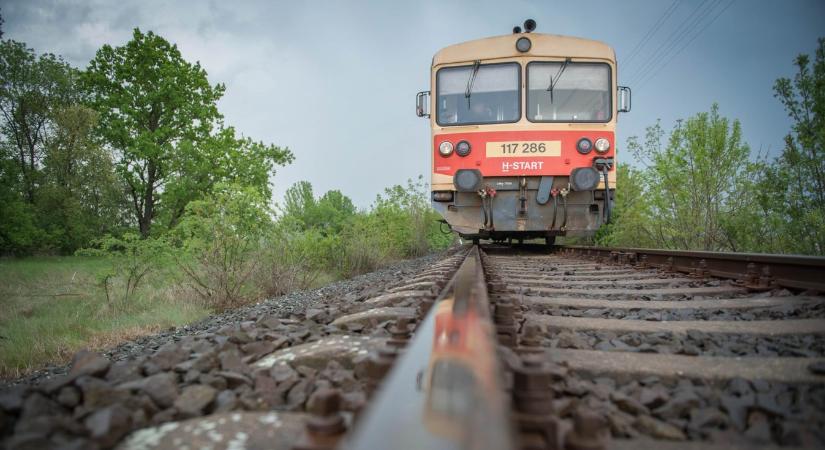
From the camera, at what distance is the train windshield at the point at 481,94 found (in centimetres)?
705

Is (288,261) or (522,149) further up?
(522,149)

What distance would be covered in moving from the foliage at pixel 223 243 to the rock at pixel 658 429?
5.78 metres

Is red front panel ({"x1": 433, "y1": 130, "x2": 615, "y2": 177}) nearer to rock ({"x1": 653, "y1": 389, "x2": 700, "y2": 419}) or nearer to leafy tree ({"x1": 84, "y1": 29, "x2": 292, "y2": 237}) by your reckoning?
rock ({"x1": 653, "y1": 389, "x2": 700, "y2": 419})

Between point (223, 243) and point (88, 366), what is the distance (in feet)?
17.2

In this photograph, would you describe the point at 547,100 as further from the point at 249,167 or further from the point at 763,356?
the point at 249,167

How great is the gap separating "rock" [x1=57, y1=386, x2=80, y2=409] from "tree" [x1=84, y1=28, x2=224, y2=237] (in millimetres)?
20457

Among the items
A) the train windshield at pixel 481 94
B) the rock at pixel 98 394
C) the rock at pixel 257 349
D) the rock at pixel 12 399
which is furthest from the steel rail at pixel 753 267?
the rock at pixel 12 399

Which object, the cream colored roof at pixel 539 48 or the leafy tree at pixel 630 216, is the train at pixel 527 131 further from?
the leafy tree at pixel 630 216

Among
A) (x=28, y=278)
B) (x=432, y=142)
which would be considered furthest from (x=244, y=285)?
(x=28, y=278)

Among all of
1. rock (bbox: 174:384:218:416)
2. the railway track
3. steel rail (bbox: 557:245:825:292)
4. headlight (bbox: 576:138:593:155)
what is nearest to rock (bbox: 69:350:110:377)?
the railway track

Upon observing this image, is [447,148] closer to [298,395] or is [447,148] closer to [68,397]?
[298,395]

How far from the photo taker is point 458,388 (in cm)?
70

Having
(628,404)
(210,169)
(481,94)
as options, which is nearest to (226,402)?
(628,404)

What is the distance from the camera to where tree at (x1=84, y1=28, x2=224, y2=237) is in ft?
64.0
